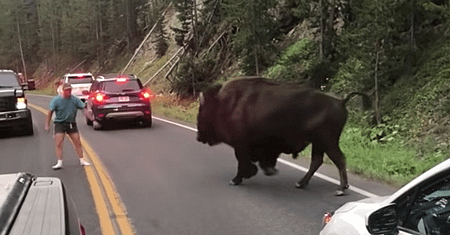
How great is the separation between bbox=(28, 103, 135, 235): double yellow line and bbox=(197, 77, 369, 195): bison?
6.90ft

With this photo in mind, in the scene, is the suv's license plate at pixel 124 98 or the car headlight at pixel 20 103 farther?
the suv's license plate at pixel 124 98

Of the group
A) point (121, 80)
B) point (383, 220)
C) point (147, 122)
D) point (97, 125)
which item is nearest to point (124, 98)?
point (121, 80)

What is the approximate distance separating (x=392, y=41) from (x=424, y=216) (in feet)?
38.7

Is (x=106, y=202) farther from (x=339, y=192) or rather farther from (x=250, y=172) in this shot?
(x=339, y=192)

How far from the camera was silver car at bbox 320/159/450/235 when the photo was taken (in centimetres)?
280

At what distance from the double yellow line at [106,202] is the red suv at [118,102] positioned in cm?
697

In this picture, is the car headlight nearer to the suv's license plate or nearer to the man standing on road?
the suv's license plate

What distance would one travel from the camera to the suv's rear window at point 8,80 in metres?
16.8

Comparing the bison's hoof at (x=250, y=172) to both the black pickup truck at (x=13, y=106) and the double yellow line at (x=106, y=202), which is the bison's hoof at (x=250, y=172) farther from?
the black pickup truck at (x=13, y=106)

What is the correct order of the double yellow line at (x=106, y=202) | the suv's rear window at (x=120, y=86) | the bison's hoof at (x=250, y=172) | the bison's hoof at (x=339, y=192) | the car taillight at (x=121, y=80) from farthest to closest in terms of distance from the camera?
the car taillight at (x=121, y=80)
the suv's rear window at (x=120, y=86)
the bison's hoof at (x=250, y=172)
the bison's hoof at (x=339, y=192)
the double yellow line at (x=106, y=202)

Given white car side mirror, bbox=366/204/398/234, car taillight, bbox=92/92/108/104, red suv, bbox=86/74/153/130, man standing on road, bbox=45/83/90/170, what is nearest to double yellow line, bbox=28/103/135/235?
man standing on road, bbox=45/83/90/170

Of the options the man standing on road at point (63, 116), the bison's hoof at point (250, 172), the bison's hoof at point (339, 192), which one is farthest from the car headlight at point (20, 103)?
the bison's hoof at point (339, 192)

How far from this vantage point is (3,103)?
15938 mm

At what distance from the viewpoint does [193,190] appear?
8430 millimetres
